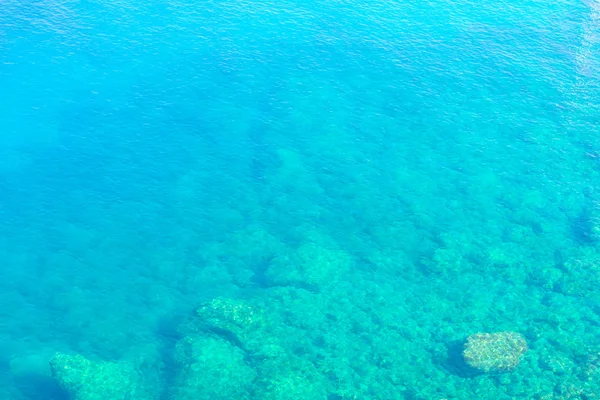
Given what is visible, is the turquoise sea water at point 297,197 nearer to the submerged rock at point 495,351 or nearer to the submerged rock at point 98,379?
the submerged rock at point 98,379

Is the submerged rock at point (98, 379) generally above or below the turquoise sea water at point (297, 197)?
below

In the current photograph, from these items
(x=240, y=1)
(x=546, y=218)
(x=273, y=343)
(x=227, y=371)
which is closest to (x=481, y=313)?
(x=546, y=218)

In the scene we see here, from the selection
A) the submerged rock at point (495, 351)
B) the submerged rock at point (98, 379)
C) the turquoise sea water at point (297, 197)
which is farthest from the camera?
the turquoise sea water at point (297, 197)

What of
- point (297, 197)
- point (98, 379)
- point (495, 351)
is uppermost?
point (297, 197)

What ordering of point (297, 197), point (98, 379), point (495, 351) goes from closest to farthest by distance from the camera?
point (98, 379), point (495, 351), point (297, 197)

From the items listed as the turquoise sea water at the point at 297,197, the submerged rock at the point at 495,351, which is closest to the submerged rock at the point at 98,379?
the turquoise sea water at the point at 297,197

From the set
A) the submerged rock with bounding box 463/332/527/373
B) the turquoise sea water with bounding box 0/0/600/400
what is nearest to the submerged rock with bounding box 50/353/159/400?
the turquoise sea water with bounding box 0/0/600/400

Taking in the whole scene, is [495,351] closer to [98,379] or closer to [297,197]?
[297,197]

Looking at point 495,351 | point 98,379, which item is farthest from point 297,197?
point 98,379

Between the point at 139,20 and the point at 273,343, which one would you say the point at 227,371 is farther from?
the point at 139,20
